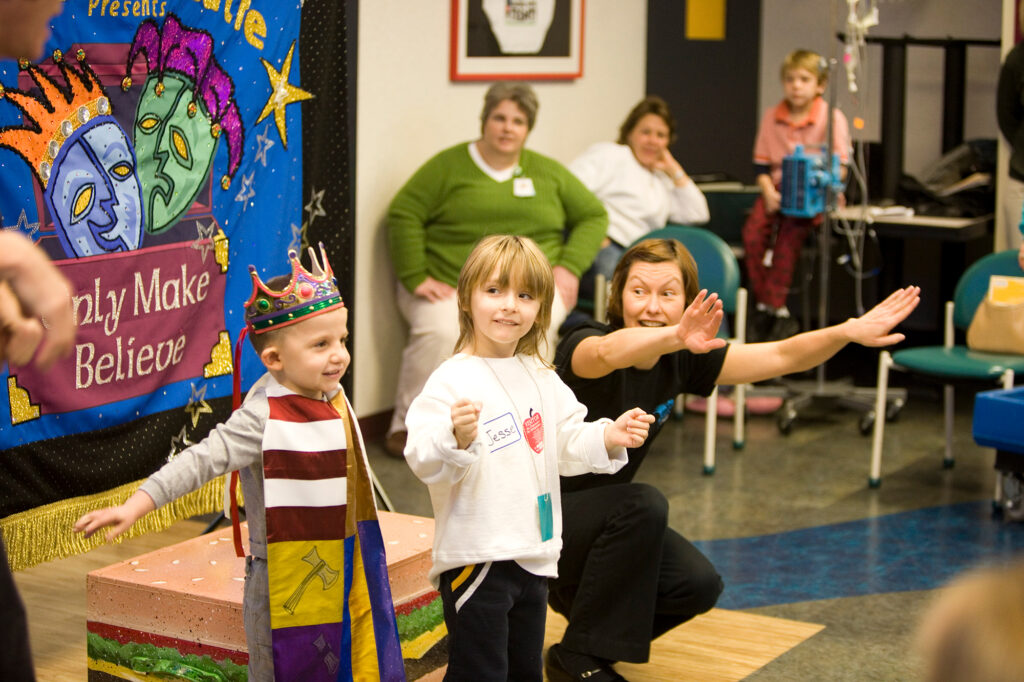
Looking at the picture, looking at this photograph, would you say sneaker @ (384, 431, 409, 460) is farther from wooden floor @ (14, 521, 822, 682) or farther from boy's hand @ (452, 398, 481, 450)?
boy's hand @ (452, 398, 481, 450)

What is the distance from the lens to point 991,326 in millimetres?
4848

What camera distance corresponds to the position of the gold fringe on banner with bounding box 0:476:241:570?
9.60 ft

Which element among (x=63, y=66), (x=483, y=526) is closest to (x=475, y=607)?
(x=483, y=526)

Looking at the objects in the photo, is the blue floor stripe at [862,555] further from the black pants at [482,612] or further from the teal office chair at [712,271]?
the black pants at [482,612]

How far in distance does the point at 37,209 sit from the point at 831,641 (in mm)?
2225

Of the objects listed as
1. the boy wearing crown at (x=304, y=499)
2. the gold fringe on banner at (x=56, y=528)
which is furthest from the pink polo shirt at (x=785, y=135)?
the boy wearing crown at (x=304, y=499)

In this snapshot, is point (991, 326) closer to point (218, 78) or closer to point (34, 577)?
point (218, 78)

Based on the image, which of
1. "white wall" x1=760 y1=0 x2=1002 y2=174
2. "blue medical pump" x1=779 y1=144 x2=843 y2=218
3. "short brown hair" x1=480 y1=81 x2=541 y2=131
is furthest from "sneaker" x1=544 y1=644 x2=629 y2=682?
"white wall" x1=760 y1=0 x2=1002 y2=174

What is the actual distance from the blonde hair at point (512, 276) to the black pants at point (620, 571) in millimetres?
520

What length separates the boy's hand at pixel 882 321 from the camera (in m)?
2.56

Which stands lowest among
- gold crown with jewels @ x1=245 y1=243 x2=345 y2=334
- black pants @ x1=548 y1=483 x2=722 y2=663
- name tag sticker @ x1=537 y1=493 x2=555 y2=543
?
black pants @ x1=548 y1=483 x2=722 y2=663

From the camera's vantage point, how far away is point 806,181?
18.7ft

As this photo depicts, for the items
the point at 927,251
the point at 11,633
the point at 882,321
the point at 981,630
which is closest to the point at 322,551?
the point at 11,633

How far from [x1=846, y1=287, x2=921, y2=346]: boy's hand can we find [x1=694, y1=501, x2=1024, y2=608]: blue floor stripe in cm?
130
